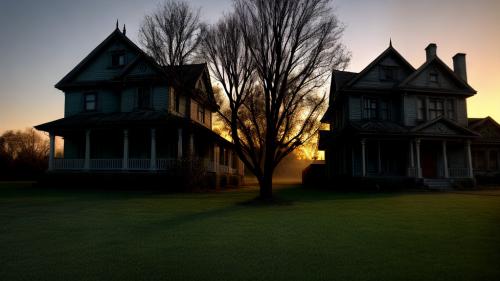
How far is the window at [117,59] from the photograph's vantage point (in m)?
28.8

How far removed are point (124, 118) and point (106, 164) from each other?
3.80m

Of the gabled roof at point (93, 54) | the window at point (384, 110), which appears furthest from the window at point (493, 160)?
the gabled roof at point (93, 54)

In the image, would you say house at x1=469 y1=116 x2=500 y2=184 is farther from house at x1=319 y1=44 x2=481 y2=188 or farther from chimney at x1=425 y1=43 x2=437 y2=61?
chimney at x1=425 y1=43 x2=437 y2=61

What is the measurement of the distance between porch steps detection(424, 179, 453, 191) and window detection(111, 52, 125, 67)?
82.2 feet

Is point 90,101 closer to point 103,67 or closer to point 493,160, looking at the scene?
point 103,67

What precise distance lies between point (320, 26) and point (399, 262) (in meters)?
12.1

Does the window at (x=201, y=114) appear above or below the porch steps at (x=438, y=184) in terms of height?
above

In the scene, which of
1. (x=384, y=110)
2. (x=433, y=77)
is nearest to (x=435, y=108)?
(x=433, y=77)

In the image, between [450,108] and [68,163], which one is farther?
[450,108]

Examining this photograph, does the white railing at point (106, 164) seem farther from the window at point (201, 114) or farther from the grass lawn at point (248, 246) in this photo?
the grass lawn at point (248, 246)

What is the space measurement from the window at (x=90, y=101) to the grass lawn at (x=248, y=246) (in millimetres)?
18518

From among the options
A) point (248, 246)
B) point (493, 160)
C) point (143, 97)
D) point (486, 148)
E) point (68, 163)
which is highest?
point (143, 97)

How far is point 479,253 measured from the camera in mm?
6336

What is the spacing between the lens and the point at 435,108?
2883 cm
